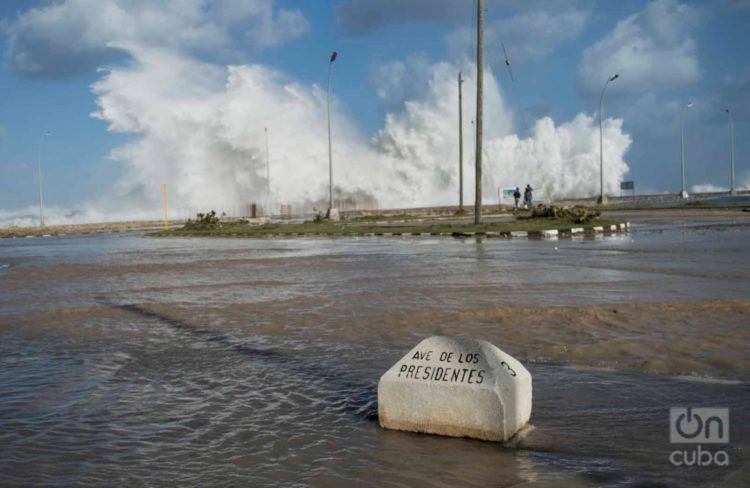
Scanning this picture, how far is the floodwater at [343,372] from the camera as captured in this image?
174 inches

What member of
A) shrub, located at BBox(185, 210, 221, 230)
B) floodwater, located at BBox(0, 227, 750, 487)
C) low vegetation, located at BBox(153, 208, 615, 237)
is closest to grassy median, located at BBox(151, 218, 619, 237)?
low vegetation, located at BBox(153, 208, 615, 237)

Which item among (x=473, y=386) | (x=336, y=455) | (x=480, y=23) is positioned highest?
(x=480, y=23)

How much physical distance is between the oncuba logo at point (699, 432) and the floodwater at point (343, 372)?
0.22 ft

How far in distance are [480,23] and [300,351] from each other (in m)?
26.8

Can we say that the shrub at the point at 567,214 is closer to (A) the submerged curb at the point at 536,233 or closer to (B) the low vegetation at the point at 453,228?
(B) the low vegetation at the point at 453,228

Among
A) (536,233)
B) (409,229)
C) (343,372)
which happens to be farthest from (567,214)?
(343,372)

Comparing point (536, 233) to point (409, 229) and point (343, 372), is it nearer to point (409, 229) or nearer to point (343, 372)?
point (409, 229)

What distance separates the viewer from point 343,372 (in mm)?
6773

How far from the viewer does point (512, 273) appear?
568 inches

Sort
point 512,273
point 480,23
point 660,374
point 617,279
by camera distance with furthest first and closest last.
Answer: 1. point 480,23
2. point 512,273
3. point 617,279
4. point 660,374

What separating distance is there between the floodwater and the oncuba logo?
68 millimetres

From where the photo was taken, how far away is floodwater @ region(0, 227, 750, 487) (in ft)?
14.5

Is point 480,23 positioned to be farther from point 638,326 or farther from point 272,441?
point 272,441

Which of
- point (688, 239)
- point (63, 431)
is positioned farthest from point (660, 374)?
point (688, 239)
